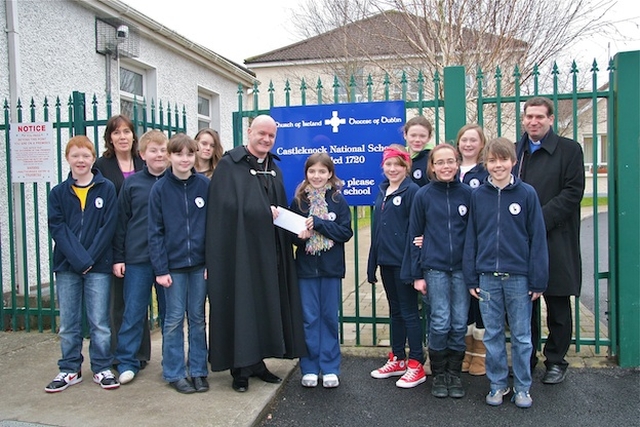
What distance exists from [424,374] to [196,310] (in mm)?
1778

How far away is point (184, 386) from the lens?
3.91 metres

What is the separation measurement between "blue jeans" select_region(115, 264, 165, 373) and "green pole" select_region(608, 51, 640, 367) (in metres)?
3.59

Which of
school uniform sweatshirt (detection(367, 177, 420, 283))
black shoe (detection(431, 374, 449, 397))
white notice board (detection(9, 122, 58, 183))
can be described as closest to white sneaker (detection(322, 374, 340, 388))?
black shoe (detection(431, 374, 449, 397))

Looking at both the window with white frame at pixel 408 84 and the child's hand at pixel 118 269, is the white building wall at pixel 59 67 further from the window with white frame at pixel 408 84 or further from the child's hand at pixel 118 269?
the window with white frame at pixel 408 84

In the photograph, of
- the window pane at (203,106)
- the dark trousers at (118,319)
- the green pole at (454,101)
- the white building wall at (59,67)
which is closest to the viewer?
the dark trousers at (118,319)

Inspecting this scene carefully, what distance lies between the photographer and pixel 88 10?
7637 millimetres

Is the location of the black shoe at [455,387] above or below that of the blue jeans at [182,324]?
below

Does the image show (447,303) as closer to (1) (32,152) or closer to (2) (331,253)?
(2) (331,253)

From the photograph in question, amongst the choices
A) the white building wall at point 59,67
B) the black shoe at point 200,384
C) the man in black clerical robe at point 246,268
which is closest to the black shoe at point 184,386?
the black shoe at point 200,384

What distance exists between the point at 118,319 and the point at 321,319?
5.48ft

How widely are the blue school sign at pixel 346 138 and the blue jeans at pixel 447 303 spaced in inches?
45.0

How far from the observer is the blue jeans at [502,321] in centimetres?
355

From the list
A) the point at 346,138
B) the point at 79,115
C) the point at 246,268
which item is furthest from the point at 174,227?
the point at 79,115

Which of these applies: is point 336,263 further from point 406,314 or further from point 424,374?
point 424,374
